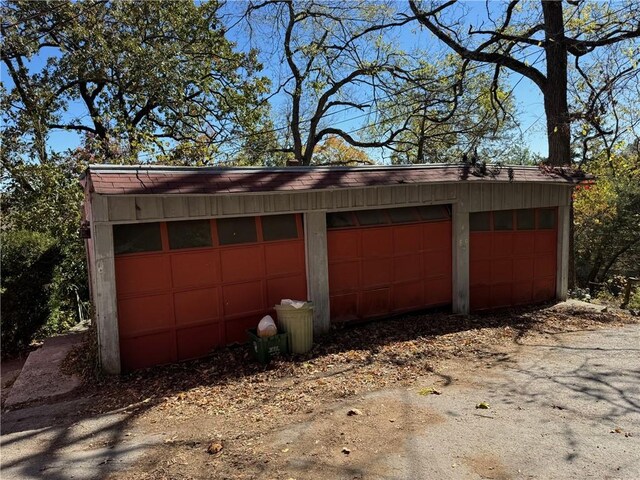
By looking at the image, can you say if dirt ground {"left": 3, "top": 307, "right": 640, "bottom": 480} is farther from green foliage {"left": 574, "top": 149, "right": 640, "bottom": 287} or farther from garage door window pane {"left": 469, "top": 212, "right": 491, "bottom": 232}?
green foliage {"left": 574, "top": 149, "right": 640, "bottom": 287}

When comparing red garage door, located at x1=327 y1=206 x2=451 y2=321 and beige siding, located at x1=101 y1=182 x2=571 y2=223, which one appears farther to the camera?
red garage door, located at x1=327 y1=206 x2=451 y2=321

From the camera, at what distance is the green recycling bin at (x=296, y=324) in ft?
21.6

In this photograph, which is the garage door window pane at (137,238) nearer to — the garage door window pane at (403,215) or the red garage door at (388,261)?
the red garage door at (388,261)

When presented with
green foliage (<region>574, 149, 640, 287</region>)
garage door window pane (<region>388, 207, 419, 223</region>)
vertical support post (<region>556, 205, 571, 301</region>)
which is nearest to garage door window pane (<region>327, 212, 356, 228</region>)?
garage door window pane (<region>388, 207, 419, 223</region>)

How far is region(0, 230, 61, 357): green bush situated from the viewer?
26.9ft

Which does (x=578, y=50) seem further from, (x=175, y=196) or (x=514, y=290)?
(x=175, y=196)

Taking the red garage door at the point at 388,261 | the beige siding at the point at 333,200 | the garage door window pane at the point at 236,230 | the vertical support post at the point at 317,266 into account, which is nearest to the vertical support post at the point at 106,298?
the beige siding at the point at 333,200

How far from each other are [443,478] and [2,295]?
8428 millimetres

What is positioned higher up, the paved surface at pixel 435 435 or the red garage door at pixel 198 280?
the red garage door at pixel 198 280

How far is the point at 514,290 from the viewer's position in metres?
9.62

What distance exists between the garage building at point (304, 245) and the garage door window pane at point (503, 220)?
0.03m

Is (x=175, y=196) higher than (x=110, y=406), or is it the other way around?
(x=175, y=196)

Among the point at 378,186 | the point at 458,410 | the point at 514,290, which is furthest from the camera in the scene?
the point at 514,290

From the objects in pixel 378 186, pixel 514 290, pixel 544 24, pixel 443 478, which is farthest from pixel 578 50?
pixel 443 478
